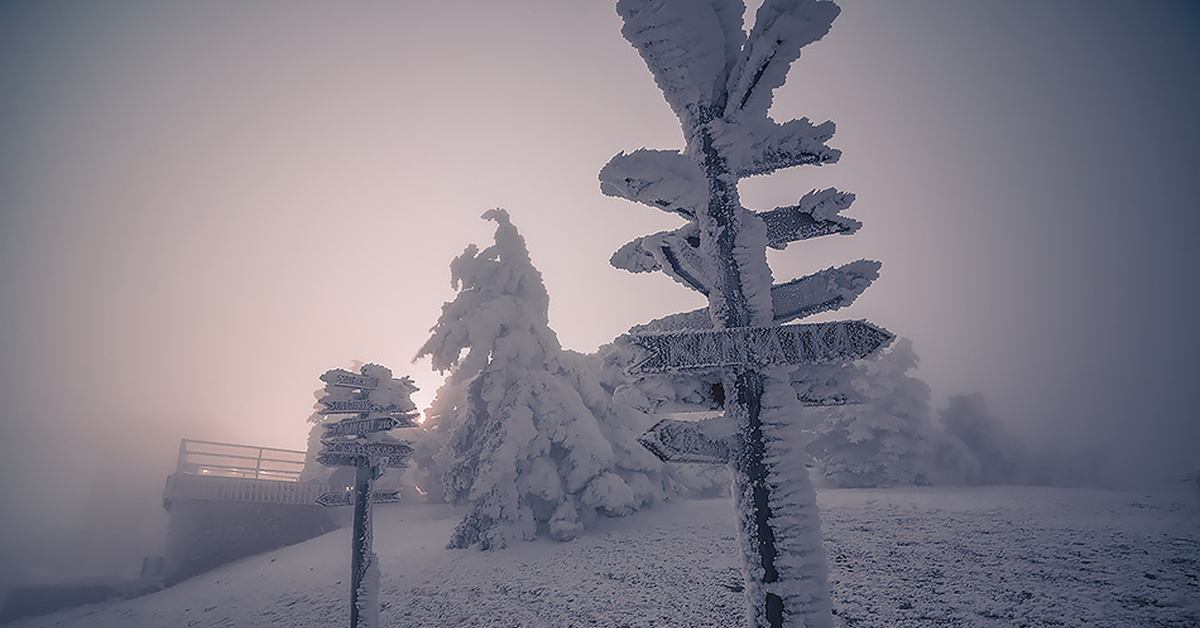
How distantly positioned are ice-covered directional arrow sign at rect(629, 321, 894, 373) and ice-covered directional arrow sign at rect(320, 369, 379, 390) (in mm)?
7240

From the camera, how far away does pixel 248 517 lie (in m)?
19.0

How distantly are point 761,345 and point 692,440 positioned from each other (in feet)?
3.05

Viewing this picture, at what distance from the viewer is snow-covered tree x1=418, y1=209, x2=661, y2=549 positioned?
557 inches

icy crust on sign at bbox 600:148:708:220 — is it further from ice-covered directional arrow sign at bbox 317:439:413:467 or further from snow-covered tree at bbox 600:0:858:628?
ice-covered directional arrow sign at bbox 317:439:413:467

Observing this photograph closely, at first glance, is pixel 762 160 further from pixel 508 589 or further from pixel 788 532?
pixel 508 589

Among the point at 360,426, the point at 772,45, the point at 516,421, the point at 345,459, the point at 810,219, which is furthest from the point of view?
the point at 516,421

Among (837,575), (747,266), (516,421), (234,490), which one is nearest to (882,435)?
(837,575)

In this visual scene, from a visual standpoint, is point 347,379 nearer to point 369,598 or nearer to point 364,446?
point 364,446

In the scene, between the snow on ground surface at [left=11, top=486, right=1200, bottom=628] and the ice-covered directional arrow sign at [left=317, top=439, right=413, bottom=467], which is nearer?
the snow on ground surface at [left=11, top=486, right=1200, bottom=628]

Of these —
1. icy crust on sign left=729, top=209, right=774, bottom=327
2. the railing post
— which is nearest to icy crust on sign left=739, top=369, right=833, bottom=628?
icy crust on sign left=729, top=209, right=774, bottom=327

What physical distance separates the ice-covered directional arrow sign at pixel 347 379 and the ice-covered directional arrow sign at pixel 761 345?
23.8 ft

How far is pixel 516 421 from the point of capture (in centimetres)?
1476

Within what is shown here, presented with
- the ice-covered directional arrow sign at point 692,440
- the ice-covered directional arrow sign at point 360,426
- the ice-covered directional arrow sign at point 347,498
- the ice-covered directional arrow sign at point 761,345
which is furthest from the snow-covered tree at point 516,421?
the ice-covered directional arrow sign at point 761,345

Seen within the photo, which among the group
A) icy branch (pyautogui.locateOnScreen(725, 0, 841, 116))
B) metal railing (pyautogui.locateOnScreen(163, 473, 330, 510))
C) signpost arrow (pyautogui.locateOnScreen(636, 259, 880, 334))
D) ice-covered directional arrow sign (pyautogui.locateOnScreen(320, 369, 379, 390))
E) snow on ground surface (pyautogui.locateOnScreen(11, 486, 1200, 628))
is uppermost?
icy branch (pyautogui.locateOnScreen(725, 0, 841, 116))
